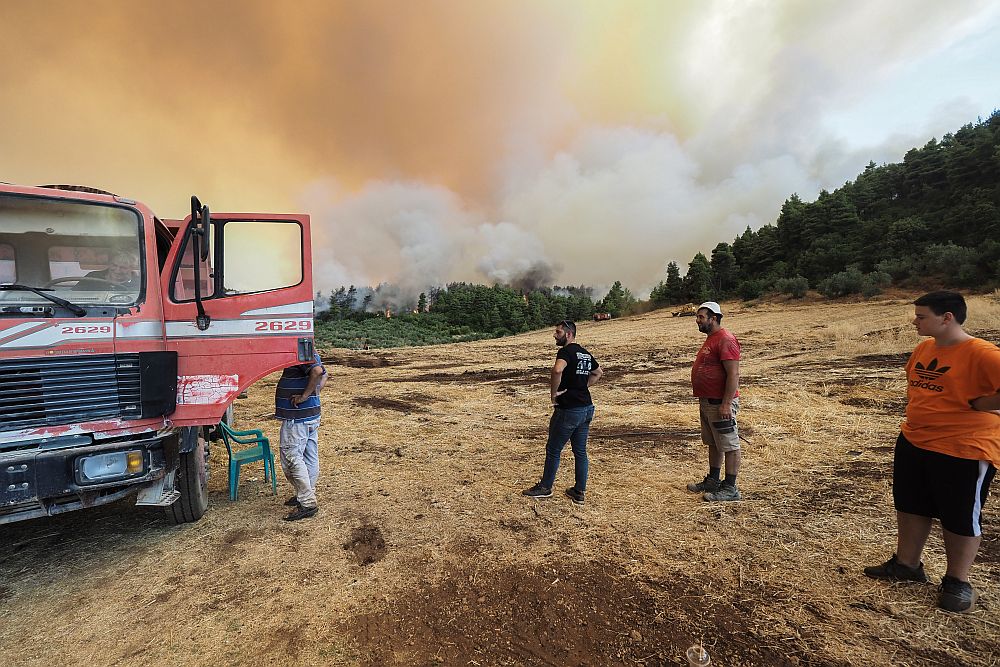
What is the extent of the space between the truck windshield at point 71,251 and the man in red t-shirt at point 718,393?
17.4 ft

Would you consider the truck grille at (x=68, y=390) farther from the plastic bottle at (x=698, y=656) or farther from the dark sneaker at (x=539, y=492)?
the plastic bottle at (x=698, y=656)

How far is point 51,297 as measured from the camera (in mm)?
3383

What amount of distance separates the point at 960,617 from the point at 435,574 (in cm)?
362

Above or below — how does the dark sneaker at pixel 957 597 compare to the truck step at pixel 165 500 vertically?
below

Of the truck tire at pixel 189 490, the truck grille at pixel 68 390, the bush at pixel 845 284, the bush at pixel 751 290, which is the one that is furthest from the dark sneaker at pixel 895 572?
the bush at pixel 751 290

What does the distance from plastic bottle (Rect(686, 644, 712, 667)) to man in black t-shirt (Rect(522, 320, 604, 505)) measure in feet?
7.00

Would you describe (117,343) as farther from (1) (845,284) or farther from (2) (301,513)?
(1) (845,284)

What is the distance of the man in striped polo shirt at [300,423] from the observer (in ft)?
14.2

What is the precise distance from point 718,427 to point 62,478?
5.67m

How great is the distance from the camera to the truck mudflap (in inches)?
120

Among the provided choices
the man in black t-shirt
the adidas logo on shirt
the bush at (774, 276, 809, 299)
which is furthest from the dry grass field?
the bush at (774, 276, 809, 299)

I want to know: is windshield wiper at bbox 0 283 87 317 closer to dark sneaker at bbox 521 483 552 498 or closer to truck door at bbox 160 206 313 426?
truck door at bbox 160 206 313 426

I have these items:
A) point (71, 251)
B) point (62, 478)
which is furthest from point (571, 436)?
point (71, 251)

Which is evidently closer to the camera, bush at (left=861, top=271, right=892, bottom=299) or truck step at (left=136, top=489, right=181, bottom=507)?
truck step at (left=136, top=489, right=181, bottom=507)
